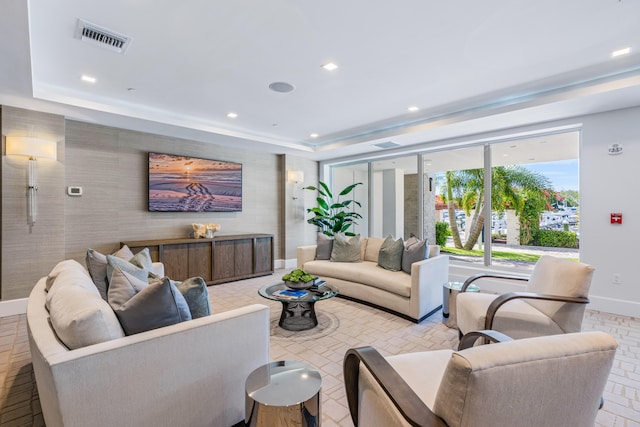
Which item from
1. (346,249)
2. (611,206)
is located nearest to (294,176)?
(346,249)

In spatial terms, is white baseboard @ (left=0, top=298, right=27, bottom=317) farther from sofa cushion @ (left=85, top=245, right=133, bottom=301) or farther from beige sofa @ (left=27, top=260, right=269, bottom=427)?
beige sofa @ (left=27, top=260, right=269, bottom=427)

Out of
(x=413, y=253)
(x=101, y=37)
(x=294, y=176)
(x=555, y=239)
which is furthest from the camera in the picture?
(x=294, y=176)

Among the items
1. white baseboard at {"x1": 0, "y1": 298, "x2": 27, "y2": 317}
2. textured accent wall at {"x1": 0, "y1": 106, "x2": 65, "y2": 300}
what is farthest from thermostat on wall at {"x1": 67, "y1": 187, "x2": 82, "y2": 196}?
white baseboard at {"x1": 0, "y1": 298, "x2": 27, "y2": 317}

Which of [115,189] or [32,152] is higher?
[32,152]

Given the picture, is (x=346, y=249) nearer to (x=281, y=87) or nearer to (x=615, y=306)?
(x=281, y=87)

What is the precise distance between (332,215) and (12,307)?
552 centimetres

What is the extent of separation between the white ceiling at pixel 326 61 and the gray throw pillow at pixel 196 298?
1996 millimetres

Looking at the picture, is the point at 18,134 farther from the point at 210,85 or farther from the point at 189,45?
the point at 189,45

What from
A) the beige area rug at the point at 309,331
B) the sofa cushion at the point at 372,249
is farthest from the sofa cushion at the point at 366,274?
the beige area rug at the point at 309,331

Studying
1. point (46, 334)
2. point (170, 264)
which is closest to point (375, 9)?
point (46, 334)

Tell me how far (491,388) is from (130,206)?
5.35 m

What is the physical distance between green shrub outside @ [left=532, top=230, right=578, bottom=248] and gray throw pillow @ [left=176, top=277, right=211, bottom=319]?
508cm

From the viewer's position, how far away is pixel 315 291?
3.29 meters

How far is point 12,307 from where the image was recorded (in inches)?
148
